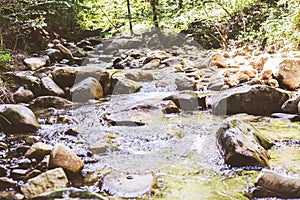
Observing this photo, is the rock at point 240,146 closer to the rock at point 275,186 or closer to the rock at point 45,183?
the rock at point 275,186

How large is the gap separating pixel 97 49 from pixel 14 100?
6.26 m

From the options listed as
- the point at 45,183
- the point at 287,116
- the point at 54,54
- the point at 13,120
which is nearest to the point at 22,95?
the point at 13,120

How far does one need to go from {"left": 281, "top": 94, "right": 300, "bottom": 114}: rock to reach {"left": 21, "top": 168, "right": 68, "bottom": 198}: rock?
316 cm

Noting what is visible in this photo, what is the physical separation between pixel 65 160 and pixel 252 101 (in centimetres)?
276

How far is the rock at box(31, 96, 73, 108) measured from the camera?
486 centimetres

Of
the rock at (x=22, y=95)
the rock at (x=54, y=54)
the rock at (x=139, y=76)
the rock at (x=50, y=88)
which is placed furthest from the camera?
the rock at (x=54, y=54)

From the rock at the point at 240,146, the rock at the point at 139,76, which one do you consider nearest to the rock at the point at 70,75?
the rock at the point at 139,76

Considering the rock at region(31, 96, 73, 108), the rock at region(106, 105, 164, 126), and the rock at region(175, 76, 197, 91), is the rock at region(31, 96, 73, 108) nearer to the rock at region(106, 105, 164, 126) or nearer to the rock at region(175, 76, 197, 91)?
the rock at region(106, 105, 164, 126)

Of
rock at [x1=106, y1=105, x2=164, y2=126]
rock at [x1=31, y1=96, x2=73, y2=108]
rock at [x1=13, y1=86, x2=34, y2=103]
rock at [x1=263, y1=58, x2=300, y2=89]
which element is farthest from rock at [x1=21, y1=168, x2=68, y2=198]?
rock at [x1=263, y1=58, x2=300, y2=89]

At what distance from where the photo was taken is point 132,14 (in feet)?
39.6

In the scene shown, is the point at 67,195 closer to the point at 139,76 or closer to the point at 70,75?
the point at 70,75

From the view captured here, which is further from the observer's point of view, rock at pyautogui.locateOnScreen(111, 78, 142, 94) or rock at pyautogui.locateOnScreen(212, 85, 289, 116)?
rock at pyautogui.locateOnScreen(111, 78, 142, 94)

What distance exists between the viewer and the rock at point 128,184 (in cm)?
234

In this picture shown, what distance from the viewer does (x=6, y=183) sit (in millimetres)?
2398
